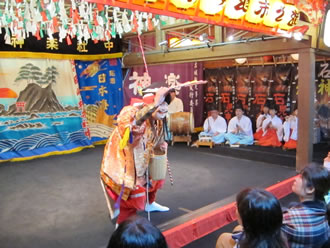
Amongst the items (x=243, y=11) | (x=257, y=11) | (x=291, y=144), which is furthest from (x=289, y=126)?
(x=243, y=11)

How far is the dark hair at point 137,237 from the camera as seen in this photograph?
3.10 feet

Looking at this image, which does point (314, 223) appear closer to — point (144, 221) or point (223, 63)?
point (144, 221)

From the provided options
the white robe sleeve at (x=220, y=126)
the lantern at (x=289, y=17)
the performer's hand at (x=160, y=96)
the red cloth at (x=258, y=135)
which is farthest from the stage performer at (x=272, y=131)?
the performer's hand at (x=160, y=96)

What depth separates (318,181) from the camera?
1.83m

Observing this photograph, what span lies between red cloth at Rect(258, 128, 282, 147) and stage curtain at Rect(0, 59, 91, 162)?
3.95 m

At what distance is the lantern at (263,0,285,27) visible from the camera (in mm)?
3686

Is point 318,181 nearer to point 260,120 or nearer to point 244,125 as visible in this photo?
point 244,125

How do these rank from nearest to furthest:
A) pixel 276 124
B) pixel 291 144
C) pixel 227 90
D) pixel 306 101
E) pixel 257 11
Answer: pixel 257 11 → pixel 306 101 → pixel 291 144 → pixel 276 124 → pixel 227 90

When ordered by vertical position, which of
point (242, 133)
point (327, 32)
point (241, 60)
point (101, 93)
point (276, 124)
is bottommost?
point (242, 133)

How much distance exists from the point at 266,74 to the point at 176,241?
5.64m

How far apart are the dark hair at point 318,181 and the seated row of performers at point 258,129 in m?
5.21

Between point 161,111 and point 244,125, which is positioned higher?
point 161,111

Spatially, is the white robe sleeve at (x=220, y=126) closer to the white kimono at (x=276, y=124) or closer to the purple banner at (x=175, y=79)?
the white kimono at (x=276, y=124)

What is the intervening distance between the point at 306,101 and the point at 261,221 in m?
3.77
